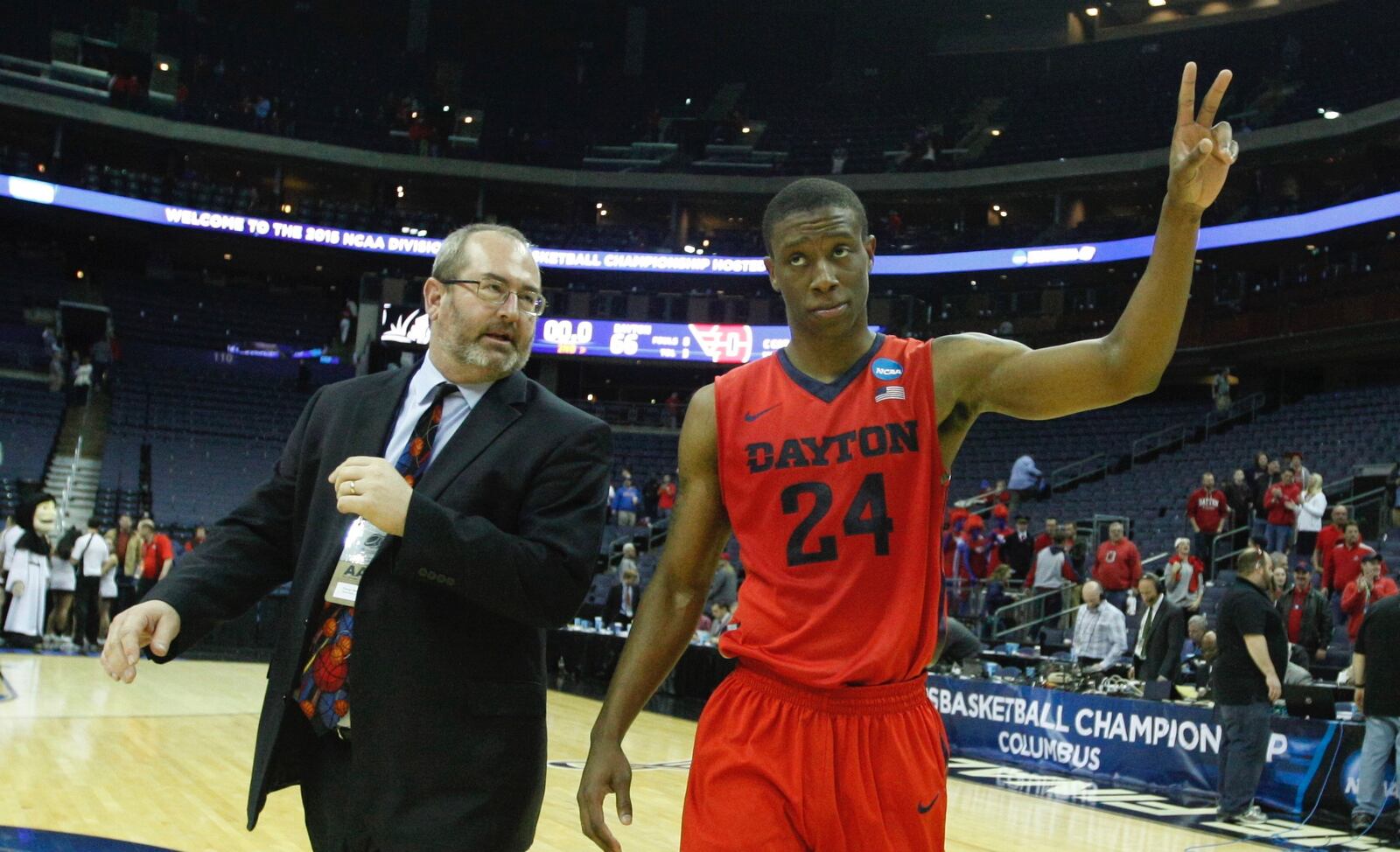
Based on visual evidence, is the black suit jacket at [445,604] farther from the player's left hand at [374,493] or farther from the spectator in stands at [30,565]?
the spectator in stands at [30,565]

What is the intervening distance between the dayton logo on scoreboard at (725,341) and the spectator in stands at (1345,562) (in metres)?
15.9

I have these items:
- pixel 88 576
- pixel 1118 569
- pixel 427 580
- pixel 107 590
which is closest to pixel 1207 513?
pixel 1118 569

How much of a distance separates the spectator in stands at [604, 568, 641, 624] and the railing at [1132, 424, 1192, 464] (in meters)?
10.9

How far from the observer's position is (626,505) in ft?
74.6

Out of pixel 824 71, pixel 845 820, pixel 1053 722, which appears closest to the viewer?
pixel 845 820

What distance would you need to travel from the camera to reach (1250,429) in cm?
2186

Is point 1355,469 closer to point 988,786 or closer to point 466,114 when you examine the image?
point 988,786

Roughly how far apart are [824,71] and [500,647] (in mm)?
34560

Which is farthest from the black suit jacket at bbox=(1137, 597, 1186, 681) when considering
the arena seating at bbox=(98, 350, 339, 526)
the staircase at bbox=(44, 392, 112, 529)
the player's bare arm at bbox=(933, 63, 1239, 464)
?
the staircase at bbox=(44, 392, 112, 529)

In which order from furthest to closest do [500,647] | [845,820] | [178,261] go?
[178,261]
[500,647]
[845,820]

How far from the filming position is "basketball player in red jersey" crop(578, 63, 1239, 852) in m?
2.38

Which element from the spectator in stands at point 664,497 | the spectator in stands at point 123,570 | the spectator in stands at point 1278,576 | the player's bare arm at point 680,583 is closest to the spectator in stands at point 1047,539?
the spectator in stands at point 1278,576

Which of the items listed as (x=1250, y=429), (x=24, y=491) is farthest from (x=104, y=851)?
(x=1250, y=429)

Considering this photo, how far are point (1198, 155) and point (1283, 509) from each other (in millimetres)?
14202
